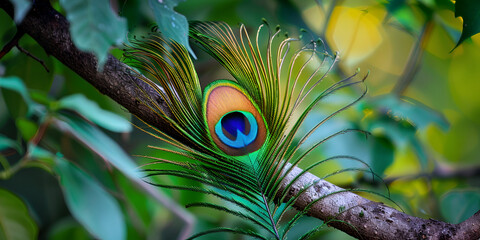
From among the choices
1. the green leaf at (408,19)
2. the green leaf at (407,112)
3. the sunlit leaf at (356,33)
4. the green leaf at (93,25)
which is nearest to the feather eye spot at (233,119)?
the green leaf at (93,25)

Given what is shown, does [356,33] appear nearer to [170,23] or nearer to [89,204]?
[89,204]

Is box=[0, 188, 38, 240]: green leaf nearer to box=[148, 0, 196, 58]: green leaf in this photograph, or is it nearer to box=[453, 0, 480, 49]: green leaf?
box=[148, 0, 196, 58]: green leaf

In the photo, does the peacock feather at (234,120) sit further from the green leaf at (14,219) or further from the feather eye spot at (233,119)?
the green leaf at (14,219)

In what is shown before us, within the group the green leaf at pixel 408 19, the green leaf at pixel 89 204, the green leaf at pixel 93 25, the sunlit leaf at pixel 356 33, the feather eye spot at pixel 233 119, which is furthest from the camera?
the sunlit leaf at pixel 356 33

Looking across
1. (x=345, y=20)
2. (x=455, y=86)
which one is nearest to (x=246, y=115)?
(x=345, y=20)

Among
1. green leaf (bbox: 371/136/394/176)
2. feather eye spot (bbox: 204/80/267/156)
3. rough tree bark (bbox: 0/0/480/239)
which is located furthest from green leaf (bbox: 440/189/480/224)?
feather eye spot (bbox: 204/80/267/156)

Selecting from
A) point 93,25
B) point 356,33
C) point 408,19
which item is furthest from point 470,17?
point 356,33

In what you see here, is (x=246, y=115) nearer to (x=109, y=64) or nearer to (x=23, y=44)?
(x=109, y=64)
